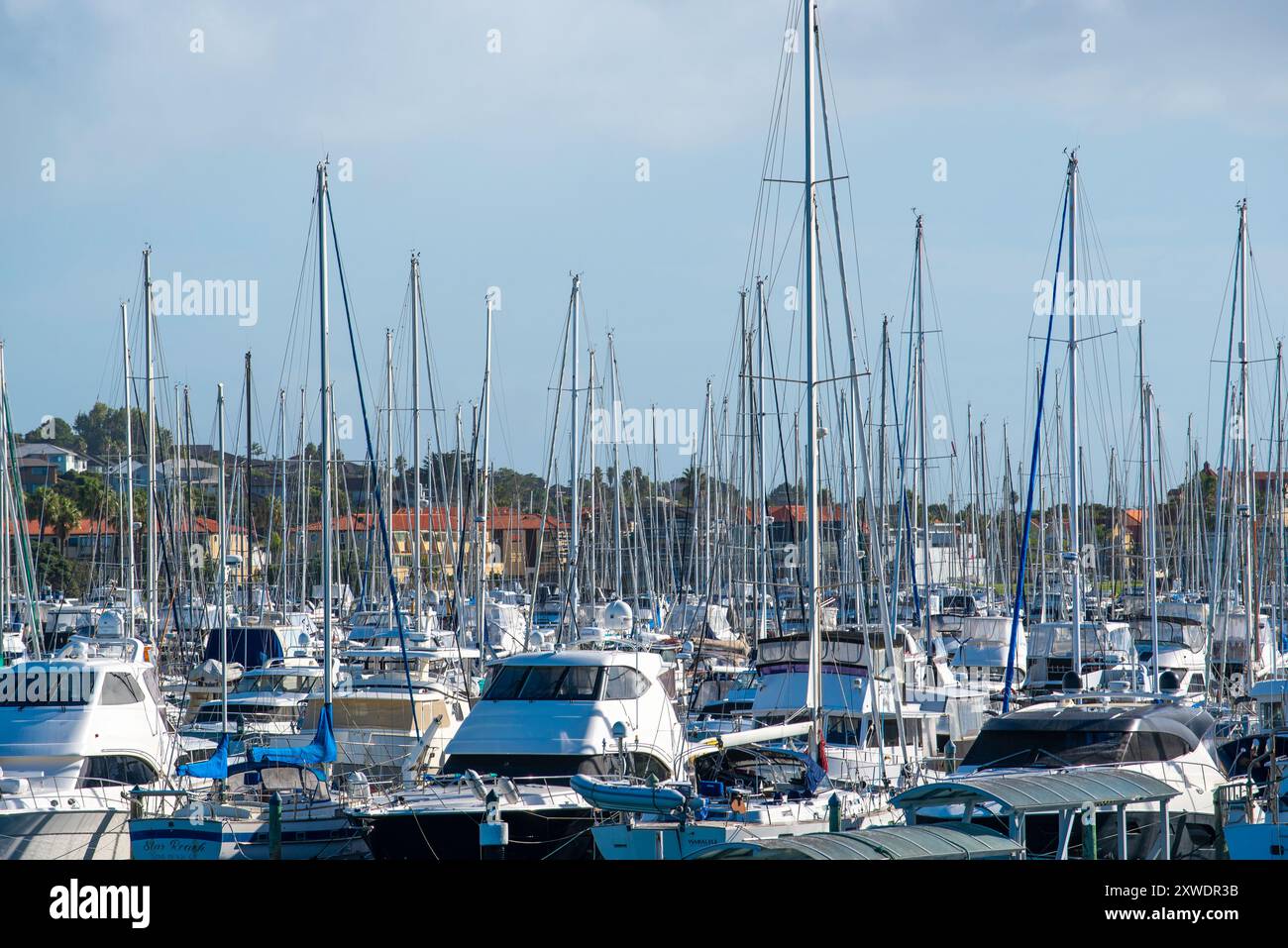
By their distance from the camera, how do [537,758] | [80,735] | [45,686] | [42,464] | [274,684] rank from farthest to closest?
[42,464]
[274,684]
[45,686]
[80,735]
[537,758]

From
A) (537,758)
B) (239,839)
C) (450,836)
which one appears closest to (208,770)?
(239,839)

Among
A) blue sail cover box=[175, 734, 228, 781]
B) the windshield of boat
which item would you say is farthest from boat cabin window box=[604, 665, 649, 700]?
the windshield of boat

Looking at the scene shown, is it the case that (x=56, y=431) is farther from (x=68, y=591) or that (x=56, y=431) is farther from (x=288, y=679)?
(x=288, y=679)

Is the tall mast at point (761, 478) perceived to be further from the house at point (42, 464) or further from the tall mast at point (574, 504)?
the house at point (42, 464)

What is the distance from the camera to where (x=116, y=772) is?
2059cm

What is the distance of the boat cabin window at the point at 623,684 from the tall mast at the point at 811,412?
2.41 metres

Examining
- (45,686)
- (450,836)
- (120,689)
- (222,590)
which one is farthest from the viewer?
(222,590)

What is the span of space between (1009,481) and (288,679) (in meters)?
36.1

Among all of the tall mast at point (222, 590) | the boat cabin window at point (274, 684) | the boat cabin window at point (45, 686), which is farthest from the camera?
the boat cabin window at point (274, 684)

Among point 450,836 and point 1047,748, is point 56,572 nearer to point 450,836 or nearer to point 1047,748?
point 450,836

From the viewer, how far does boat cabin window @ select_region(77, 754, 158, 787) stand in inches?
795

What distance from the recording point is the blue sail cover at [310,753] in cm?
2197

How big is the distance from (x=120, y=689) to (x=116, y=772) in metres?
1.29

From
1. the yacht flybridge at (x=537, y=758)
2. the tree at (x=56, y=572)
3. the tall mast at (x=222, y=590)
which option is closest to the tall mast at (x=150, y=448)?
the tall mast at (x=222, y=590)
